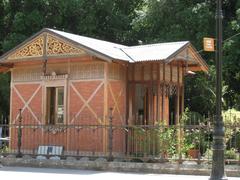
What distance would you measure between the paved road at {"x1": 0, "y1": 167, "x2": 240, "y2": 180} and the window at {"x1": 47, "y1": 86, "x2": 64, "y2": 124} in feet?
14.3

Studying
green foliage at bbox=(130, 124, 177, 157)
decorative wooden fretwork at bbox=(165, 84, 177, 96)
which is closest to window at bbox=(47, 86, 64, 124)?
decorative wooden fretwork at bbox=(165, 84, 177, 96)

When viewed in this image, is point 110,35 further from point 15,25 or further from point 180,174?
point 180,174

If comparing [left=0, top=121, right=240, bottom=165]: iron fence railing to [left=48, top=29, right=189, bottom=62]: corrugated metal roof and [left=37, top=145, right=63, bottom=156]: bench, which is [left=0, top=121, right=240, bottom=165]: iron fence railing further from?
[left=48, top=29, right=189, bottom=62]: corrugated metal roof

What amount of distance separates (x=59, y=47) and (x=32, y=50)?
136 centimetres

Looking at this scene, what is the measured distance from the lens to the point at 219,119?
507 inches

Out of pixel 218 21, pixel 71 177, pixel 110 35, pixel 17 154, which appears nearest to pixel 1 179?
pixel 71 177

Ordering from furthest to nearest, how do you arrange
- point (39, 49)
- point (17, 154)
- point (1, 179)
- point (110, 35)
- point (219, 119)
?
point (110, 35), point (39, 49), point (17, 154), point (1, 179), point (219, 119)

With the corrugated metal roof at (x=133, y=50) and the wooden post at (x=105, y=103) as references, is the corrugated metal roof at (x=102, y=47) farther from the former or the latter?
the wooden post at (x=105, y=103)

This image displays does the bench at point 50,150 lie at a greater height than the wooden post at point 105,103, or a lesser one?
lesser

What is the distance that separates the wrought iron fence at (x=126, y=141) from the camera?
17266mm

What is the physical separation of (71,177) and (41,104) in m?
6.98

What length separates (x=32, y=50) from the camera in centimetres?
2111

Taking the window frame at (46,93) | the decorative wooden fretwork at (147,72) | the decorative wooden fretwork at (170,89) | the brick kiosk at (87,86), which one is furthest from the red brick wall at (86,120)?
the decorative wooden fretwork at (170,89)

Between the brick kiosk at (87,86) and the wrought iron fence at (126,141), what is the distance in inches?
2.0
